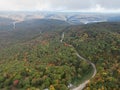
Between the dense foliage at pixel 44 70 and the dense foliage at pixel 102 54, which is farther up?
the dense foliage at pixel 102 54

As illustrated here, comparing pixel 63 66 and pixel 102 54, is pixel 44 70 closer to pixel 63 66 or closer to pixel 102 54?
pixel 63 66

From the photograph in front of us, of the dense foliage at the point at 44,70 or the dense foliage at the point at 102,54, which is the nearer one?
the dense foliage at the point at 102,54

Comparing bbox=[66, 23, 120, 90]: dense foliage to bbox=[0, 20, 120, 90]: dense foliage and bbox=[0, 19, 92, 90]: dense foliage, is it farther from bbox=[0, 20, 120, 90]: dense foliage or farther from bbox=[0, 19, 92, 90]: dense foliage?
bbox=[0, 19, 92, 90]: dense foliage

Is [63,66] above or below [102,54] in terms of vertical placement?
below

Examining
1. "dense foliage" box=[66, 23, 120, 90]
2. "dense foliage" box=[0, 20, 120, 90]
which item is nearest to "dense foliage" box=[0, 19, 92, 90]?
"dense foliage" box=[0, 20, 120, 90]

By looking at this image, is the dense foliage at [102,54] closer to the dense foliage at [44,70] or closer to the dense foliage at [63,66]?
the dense foliage at [63,66]

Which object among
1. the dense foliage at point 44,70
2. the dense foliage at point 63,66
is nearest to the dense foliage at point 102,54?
the dense foliage at point 63,66

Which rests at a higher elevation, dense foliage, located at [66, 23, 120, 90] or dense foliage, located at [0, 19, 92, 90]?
dense foliage, located at [66, 23, 120, 90]

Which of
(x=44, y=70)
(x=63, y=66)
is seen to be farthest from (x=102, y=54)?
(x=44, y=70)

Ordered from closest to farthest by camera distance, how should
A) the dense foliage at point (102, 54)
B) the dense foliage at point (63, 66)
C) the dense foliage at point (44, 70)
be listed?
the dense foliage at point (102, 54) → the dense foliage at point (63, 66) → the dense foliage at point (44, 70)

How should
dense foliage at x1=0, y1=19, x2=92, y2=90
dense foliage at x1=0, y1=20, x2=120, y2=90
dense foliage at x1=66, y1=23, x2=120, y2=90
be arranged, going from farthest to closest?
dense foliage at x1=0, y1=19, x2=92, y2=90 → dense foliage at x1=0, y1=20, x2=120, y2=90 → dense foliage at x1=66, y1=23, x2=120, y2=90

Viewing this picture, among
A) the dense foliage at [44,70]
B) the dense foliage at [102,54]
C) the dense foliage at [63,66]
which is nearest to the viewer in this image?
the dense foliage at [102,54]
